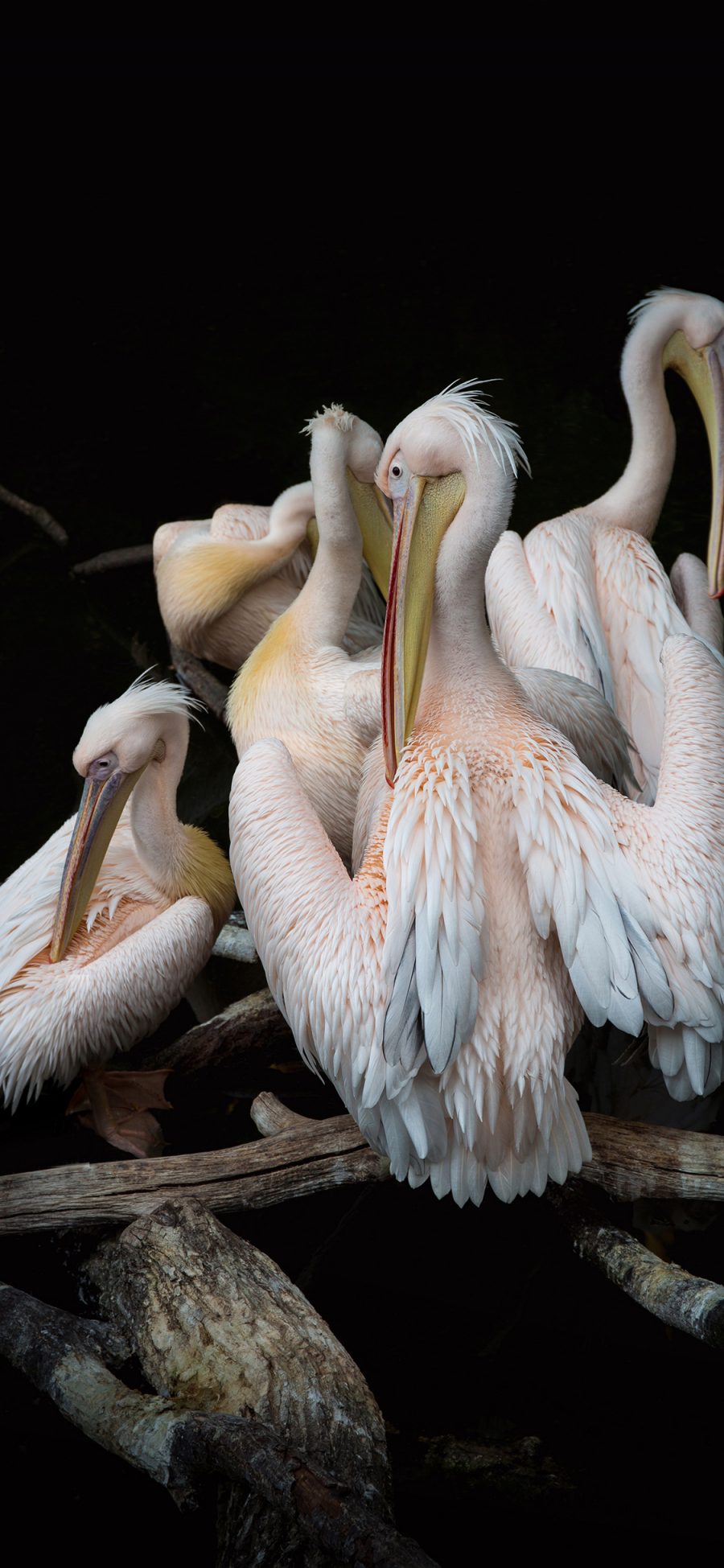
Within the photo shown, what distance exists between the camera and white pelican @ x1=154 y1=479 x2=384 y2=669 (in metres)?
4.52

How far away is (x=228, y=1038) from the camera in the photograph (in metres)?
3.36

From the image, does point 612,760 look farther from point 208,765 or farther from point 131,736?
point 208,765

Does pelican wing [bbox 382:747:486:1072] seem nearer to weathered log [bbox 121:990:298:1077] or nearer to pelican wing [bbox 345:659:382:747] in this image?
weathered log [bbox 121:990:298:1077]

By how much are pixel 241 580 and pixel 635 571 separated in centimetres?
124

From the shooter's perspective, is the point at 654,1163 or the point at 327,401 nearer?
the point at 654,1163

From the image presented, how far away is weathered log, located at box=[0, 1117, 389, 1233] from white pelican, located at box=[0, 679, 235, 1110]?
35 centimetres

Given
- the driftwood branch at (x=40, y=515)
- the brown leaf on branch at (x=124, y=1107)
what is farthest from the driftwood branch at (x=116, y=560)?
the brown leaf on branch at (x=124, y=1107)

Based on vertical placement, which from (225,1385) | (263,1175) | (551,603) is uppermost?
(551,603)

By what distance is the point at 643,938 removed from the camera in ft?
8.00

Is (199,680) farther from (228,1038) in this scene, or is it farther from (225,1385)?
(225,1385)

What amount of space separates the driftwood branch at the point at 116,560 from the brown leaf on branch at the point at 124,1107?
313 cm

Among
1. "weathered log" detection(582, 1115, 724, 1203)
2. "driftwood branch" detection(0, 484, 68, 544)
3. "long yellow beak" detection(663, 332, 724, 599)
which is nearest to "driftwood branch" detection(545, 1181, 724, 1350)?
"weathered log" detection(582, 1115, 724, 1203)

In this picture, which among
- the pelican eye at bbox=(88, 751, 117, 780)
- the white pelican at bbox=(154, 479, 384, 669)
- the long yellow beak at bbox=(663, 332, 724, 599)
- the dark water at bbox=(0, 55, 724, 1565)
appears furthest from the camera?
the white pelican at bbox=(154, 479, 384, 669)

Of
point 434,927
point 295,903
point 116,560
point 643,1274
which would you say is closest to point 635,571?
point 295,903
